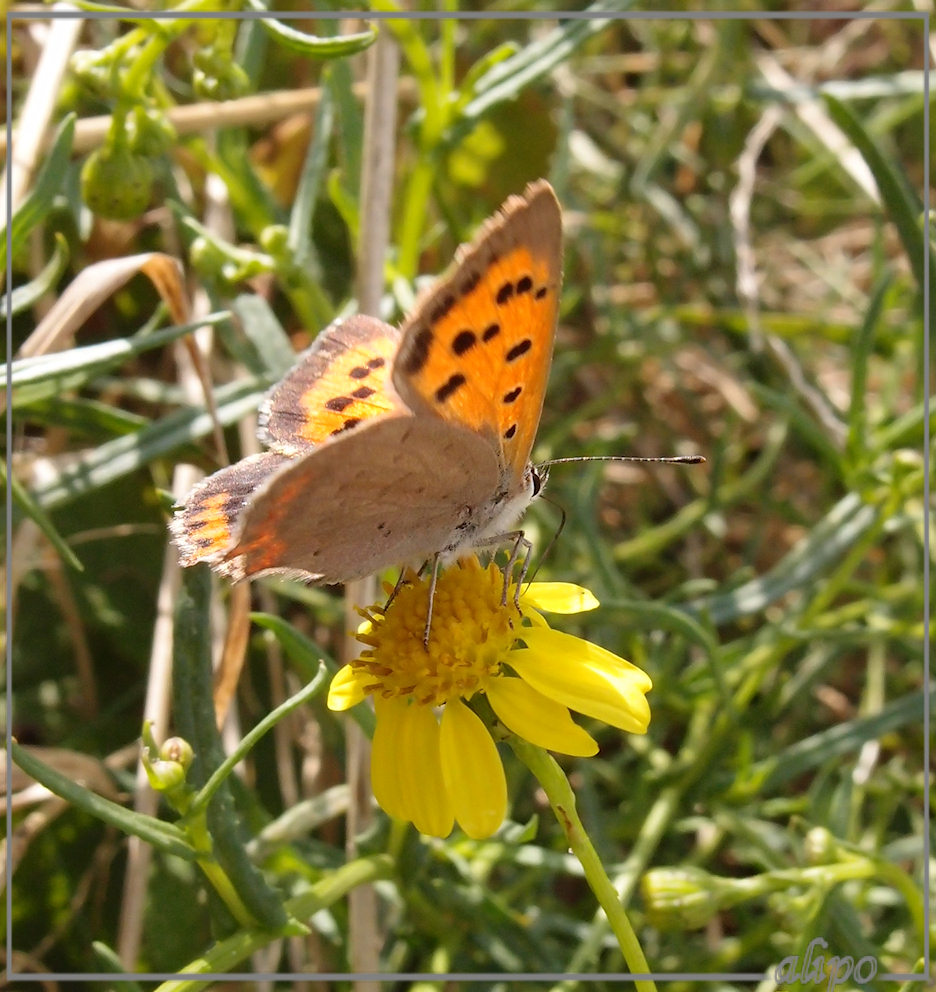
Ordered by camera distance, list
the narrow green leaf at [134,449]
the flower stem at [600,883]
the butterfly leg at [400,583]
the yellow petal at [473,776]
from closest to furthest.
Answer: the flower stem at [600,883]
the yellow petal at [473,776]
the butterfly leg at [400,583]
the narrow green leaf at [134,449]

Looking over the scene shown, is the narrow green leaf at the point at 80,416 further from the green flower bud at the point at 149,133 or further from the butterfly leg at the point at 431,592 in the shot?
the butterfly leg at the point at 431,592

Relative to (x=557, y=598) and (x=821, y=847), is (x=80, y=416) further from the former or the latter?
(x=821, y=847)

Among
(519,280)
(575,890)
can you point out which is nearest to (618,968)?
(575,890)

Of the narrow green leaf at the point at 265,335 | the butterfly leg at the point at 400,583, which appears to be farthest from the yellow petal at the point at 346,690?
the narrow green leaf at the point at 265,335

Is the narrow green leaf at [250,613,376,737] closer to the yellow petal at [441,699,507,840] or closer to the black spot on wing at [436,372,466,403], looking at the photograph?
the yellow petal at [441,699,507,840]

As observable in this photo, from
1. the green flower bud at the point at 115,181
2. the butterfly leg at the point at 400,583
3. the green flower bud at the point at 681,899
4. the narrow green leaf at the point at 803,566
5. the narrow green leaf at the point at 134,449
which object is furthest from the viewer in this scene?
the narrow green leaf at the point at 803,566

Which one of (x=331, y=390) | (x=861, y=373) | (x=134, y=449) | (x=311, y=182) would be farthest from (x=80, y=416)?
(x=861, y=373)

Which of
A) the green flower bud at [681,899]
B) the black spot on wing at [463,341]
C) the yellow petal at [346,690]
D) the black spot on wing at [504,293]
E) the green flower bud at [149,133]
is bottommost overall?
the green flower bud at [681,899]

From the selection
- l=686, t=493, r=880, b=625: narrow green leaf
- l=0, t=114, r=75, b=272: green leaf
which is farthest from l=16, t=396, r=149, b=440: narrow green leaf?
l=686, t=493, r=880, b=625: narrow green leaf
